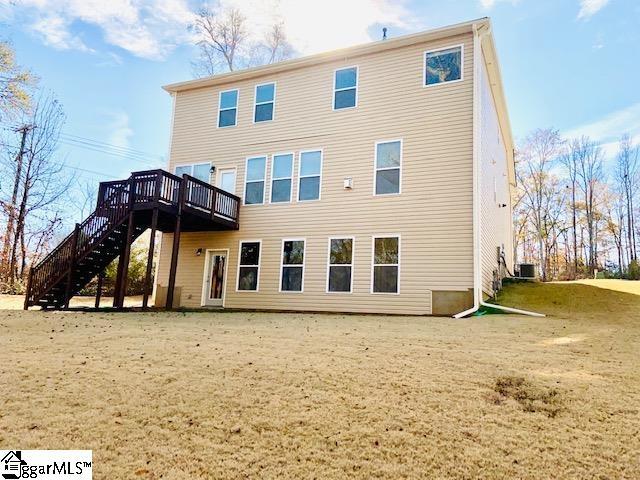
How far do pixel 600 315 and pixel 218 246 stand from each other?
10.2 m

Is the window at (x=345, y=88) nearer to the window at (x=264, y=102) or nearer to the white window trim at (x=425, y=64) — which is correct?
the white window trim at (x=425, y=64)

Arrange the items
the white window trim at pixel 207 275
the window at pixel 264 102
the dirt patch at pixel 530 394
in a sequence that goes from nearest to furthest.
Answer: the dirt patch at pixel 530 394 → the white window trim at pixel 207 275 → the window at pixel 264 102

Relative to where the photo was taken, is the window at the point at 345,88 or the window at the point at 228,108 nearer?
the window at the point at 345,88

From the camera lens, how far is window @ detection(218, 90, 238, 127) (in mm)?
13742

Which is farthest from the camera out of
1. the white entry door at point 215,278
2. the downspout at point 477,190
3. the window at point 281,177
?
the white entry door at point 215,278

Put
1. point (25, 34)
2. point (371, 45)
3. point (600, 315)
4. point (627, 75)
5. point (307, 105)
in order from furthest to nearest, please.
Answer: point (627, 75) < point (25, 34) < point (307, 105) < point (371, 45) < point (600, 315)

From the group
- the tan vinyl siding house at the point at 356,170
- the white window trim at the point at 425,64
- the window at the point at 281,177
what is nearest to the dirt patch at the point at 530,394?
the tan vinyl siding house at the point at 356,170

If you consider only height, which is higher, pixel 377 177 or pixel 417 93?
pixel 417 93

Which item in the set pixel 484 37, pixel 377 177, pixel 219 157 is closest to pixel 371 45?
pixel 484 37

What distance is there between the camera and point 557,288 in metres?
12.7

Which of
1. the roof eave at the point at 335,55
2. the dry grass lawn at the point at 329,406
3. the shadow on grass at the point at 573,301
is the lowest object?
the dry grass lawn at the point at 329,406

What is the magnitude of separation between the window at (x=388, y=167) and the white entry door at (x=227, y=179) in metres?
4.71

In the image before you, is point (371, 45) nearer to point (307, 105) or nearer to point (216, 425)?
point (307, 105)

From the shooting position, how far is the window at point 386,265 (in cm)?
1071
